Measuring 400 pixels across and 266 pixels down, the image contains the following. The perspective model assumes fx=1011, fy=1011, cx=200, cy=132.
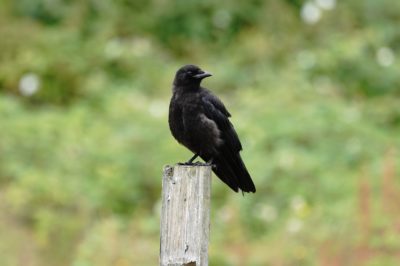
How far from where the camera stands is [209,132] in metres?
5.30

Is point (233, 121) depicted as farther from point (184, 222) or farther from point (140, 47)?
point (184, 222)

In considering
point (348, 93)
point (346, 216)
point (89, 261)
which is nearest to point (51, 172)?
point (89, 261)

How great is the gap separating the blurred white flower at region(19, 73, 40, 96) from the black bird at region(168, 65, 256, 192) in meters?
5.56

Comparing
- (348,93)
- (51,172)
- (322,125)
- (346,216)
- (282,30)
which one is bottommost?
(346,216)

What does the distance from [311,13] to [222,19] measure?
1.11 m

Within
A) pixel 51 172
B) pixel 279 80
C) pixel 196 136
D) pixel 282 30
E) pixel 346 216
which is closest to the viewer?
pixel 196 136

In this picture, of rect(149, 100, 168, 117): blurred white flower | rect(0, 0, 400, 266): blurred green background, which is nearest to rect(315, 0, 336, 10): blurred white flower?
rect(0, 0, 400, 266): blurred green background

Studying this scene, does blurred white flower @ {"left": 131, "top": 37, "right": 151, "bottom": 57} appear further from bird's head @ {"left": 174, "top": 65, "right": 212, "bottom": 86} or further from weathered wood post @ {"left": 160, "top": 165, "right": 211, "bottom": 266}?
weathered wood post @ {"left": 160, "top": 165, "right": 211, "bottom": 266}

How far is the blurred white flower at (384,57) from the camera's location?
11.4 metres

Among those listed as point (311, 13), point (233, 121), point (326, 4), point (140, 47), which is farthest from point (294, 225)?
point (326, 4)

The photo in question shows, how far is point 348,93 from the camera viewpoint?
1113 centimetres

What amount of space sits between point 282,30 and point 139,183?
429cm

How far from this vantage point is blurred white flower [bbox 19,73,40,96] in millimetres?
10750

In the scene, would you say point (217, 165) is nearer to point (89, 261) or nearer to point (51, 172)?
point (89, 261)
